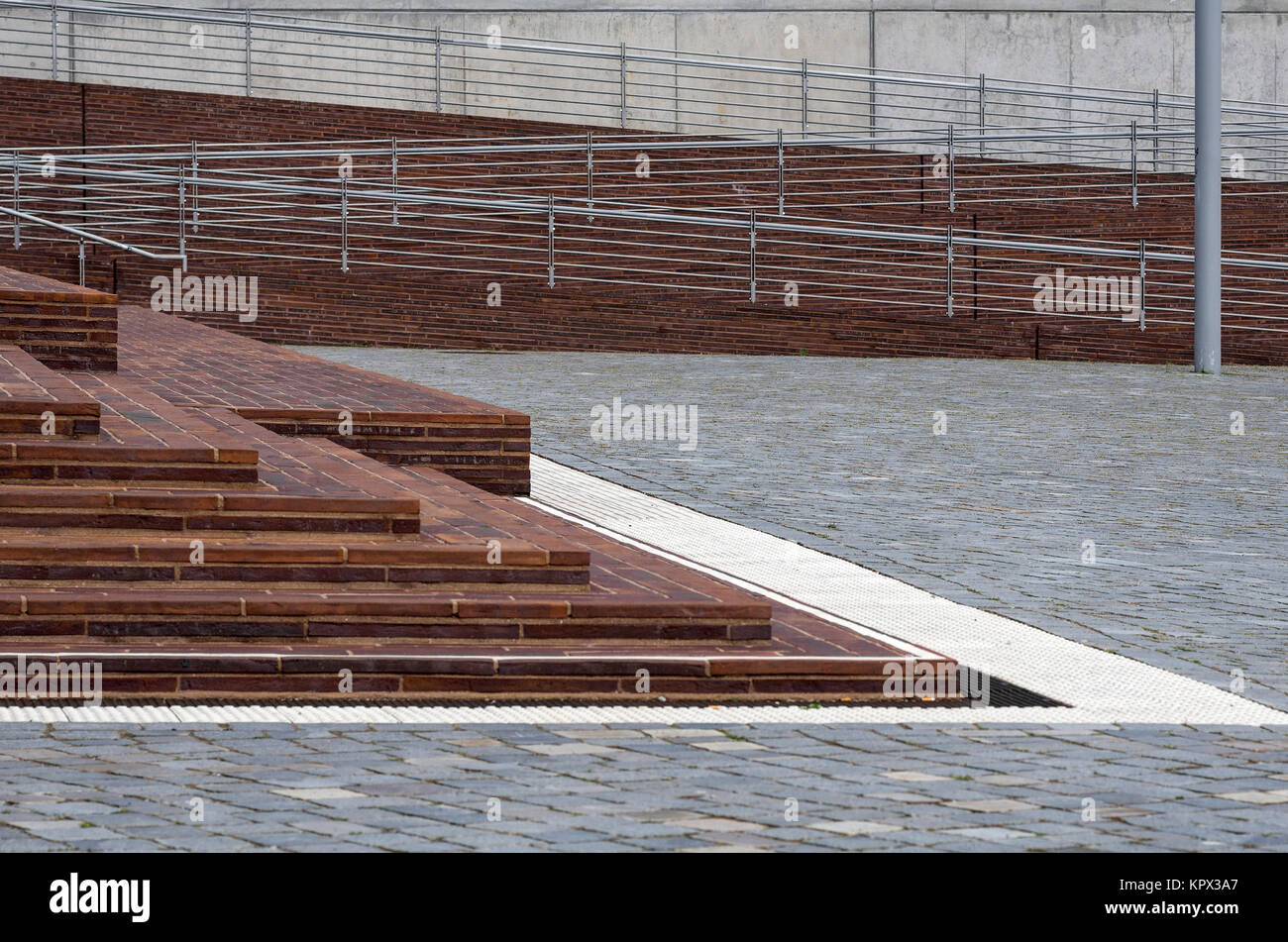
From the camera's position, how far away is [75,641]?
657 cm

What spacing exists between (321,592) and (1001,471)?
6255 millimetres

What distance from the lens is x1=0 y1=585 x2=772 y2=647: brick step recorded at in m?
6.62

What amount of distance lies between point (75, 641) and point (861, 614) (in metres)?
3.16

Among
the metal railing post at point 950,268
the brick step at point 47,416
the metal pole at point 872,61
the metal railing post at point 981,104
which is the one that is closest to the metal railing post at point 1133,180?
the metal railing post at point 981,104

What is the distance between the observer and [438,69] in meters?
24.4

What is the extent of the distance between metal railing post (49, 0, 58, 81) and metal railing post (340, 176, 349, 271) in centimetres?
402

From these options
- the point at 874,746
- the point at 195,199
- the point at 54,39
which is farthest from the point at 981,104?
the point at 874,746

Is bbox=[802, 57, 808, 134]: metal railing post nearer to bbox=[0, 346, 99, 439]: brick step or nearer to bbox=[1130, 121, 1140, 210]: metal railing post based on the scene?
bbox=[1130, 121, 1140, 210]: metal railing post

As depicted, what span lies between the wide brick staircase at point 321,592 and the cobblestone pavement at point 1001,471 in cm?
142

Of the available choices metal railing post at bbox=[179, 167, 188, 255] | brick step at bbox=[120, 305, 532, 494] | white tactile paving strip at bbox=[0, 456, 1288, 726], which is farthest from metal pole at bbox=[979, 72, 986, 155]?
white tactile paving strip at bbox=[0, 456, 1288, 726]

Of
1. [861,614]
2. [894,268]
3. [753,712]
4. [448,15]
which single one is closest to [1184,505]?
[861,614]

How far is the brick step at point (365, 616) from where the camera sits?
6.62m

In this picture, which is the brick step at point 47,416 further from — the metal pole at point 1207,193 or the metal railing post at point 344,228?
the metal pole at point 1207,193

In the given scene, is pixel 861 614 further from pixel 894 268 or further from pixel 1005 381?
pixel 894 268
